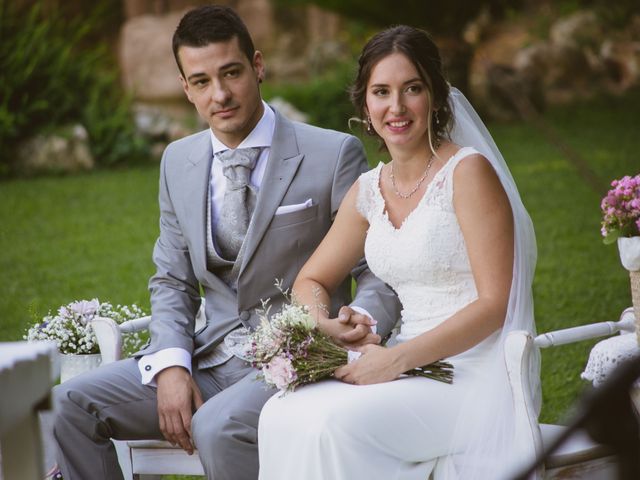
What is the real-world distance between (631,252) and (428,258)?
1.81 ft

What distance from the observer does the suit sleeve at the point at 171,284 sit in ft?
10.4

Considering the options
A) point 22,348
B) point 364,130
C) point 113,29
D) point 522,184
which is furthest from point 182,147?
point 113,29

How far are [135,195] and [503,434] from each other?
24.5 feet

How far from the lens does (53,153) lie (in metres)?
10.7

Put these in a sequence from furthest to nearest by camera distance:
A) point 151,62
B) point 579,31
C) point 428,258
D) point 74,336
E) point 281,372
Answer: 1. point 579,31
2. point 151,62
3. point 74,336
4. point 428,258
5. point 281,372

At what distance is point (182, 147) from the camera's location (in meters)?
3.45

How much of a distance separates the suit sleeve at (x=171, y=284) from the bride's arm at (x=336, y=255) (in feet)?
1.36

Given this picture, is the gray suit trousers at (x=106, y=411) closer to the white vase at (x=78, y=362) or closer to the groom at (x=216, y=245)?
the groom at (x=216, y=245)

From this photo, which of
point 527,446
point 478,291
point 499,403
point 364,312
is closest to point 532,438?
point 527,446

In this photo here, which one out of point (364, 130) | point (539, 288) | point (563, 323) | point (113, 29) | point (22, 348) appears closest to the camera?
point (22, 348)

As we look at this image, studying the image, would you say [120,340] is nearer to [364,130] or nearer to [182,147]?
[182,147]

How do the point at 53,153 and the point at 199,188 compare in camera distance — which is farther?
the point at 53,153

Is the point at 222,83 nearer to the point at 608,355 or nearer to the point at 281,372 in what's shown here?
the point at 281,372

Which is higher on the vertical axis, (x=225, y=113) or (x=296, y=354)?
(x=225, y=113)
